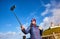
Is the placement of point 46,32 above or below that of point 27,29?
above

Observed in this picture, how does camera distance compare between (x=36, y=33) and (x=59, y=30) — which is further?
(x=59, y=30)

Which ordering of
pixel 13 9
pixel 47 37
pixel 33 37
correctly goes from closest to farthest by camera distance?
1. pixel 33 37
2. pixel 13 9
3. pixel 47 37

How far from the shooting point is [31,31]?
659 centimetres

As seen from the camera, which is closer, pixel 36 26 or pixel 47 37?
pixel 36 26

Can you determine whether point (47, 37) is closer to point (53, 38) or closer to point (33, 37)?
point (53, 38)

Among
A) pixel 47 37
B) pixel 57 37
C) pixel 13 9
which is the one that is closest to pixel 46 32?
pixel 47 37

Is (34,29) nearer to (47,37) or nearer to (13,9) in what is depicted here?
(13,9)

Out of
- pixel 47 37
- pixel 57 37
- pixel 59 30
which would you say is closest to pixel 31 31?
pixel 57 37

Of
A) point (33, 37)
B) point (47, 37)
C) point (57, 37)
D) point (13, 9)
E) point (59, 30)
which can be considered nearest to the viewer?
point (33, 37)

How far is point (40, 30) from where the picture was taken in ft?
21.7

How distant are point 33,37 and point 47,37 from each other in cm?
577

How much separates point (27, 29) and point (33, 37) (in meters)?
0.37

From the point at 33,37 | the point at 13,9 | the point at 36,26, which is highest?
the point at 13,9

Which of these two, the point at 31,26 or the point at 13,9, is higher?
the point at 13,9
